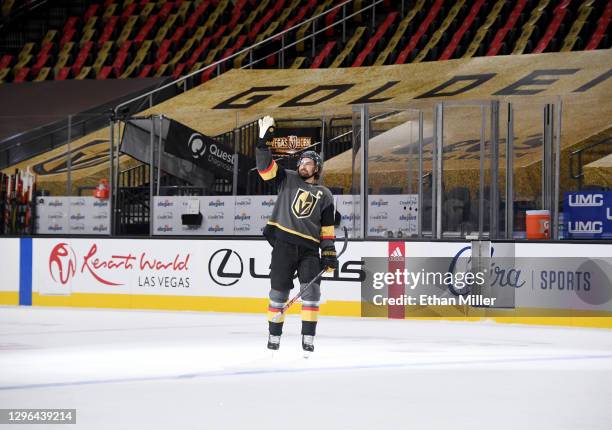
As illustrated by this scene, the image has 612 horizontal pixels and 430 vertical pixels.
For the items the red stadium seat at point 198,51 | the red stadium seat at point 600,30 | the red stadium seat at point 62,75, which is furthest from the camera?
the red stadium seat at point 62,75

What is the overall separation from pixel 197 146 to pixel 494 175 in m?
3.00

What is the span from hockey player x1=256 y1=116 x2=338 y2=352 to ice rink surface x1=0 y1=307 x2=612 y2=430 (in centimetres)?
36

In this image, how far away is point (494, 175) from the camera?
32.4ft

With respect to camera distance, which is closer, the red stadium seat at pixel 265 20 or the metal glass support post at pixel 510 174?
the metal glass support post at pixel 510 174

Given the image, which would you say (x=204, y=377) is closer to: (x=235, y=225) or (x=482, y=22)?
(x=235, y=225)

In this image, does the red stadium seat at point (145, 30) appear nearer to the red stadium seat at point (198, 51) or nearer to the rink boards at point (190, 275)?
the red stadium seat at point (198, 51)

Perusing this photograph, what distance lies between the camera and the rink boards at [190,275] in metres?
9.73

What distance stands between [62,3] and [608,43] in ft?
35.9

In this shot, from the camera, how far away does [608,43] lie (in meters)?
16.3

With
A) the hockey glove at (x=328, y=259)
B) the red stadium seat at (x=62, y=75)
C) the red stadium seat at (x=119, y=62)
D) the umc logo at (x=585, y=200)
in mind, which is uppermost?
the red stadium seat at (x=119, y=62)

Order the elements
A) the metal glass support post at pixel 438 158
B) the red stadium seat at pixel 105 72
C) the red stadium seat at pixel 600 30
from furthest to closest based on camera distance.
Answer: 1. the red stadium seat at pixel 105 72
2. the red stadium seat at pixel 600 30
3. the metal glass support post at pixel 438 158

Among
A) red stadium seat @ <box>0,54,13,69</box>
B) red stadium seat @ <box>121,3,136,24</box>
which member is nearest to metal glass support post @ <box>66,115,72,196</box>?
red stadium seat @ <box>0,54,13,69</box>

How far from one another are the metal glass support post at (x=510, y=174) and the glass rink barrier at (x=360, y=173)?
0.04 feet

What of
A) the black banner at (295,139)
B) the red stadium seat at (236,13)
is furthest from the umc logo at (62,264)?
the red stadium seat at (236,13)
